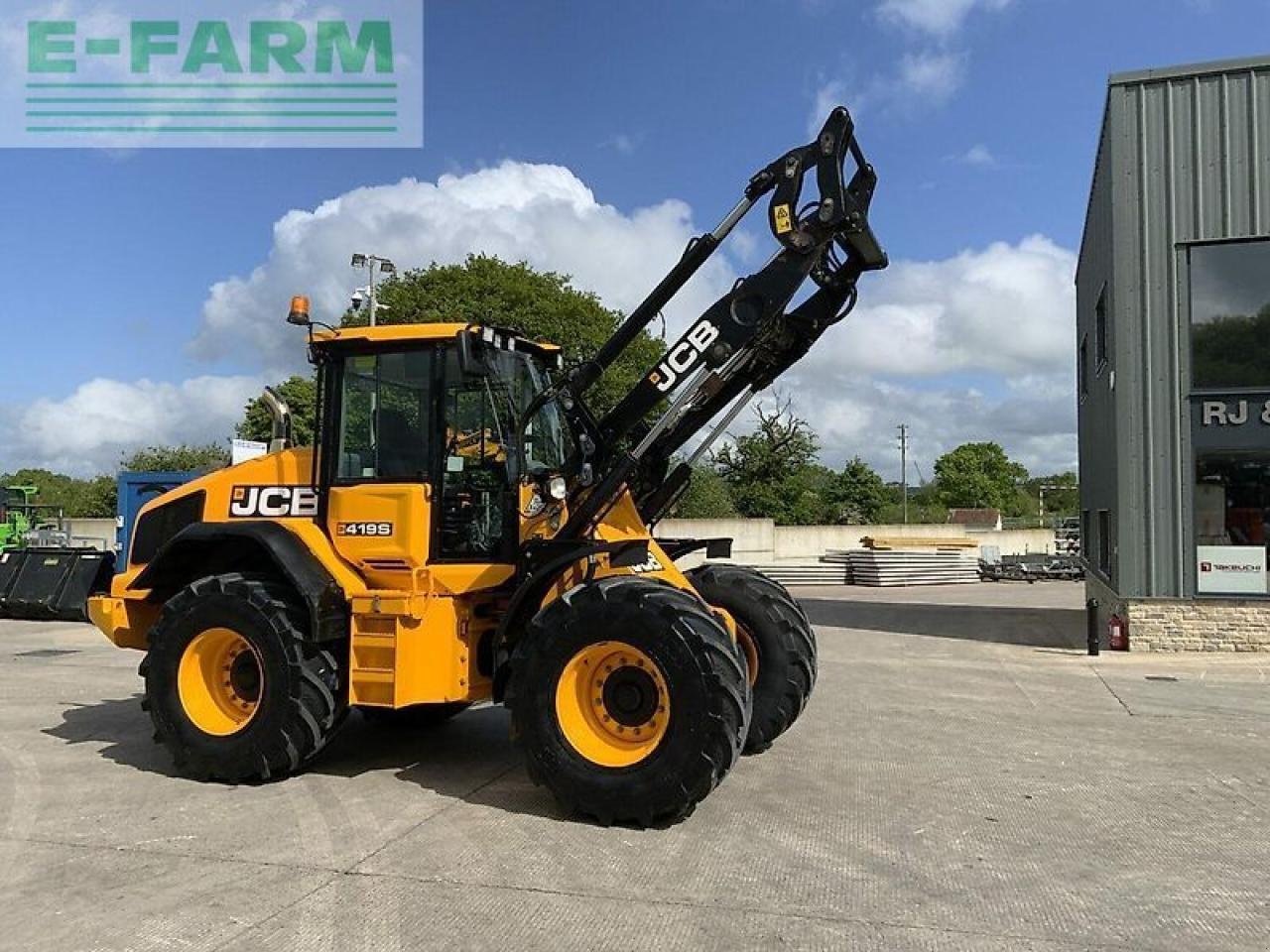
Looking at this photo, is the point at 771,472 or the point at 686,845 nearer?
the point at 686,845

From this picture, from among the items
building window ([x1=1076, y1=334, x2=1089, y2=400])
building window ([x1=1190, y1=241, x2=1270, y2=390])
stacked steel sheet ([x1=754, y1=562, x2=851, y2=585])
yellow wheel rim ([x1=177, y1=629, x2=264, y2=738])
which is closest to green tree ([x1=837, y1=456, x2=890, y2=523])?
stacked steel sheet ([x1=754, y1=562, x2=851, y2=585])

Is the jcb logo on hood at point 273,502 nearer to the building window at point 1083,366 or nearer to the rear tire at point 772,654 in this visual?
the rear tire at point 772,654

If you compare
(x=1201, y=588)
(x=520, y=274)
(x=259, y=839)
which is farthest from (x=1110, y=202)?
(x=520, y=274)

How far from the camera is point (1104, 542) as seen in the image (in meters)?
17.3

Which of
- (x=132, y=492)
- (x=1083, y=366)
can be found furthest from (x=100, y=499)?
(x=1083, y=366)

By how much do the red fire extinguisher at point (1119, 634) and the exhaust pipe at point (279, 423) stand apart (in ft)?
37.8

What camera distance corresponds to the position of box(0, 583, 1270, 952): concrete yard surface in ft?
14.5

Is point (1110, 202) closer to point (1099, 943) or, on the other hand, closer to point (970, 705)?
point (970, 705)

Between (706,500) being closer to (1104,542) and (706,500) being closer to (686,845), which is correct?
(1104,542)

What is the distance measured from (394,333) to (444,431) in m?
0.79

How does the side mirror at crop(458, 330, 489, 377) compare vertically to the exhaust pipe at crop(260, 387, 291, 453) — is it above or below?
above

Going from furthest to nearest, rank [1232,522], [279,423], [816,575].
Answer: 1. [816,575]
2. [1232,522]
3. [279,423]

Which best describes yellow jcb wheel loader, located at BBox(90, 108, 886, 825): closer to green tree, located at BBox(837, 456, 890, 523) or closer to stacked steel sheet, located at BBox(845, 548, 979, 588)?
stacked steel sheet, located at BBox(845, 548, 979, 588)

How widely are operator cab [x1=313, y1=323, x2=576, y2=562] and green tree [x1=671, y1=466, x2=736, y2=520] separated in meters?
30.9
